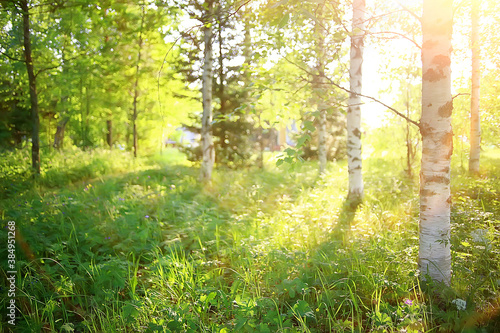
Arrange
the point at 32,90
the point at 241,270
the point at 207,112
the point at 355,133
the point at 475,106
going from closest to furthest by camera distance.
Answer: the point at 241,270, the point at 355,133, the point at 475,106, the point at 32,90, the point at 207,112

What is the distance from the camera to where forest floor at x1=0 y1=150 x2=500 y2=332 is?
8.02 ft

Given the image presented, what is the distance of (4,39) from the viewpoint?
7.99 meters

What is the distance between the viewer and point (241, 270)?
3.50 metres

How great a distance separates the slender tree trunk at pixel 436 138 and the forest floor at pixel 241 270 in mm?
283

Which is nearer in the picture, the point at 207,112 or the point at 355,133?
the point at 355,133

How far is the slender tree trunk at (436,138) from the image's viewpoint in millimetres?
2645

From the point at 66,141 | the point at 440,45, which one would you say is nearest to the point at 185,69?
the point at 440,45

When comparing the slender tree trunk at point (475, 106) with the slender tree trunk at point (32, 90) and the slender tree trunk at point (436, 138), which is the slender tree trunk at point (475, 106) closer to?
the slender tree trunk at point (436, 138)

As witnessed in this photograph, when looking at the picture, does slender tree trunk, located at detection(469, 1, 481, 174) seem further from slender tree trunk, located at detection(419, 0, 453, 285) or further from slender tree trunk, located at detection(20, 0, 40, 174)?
slender tree trunk, located at detection(20, 0, 40, 174)

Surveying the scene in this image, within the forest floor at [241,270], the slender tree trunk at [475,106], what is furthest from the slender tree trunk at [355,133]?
the slender tree trunk at [475,106]

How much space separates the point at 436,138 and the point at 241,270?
253 centimetres

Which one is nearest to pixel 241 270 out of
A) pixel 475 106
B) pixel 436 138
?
pixel 436 138

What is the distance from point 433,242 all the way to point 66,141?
23.1 metres

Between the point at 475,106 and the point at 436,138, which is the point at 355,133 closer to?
the point at 436,138
